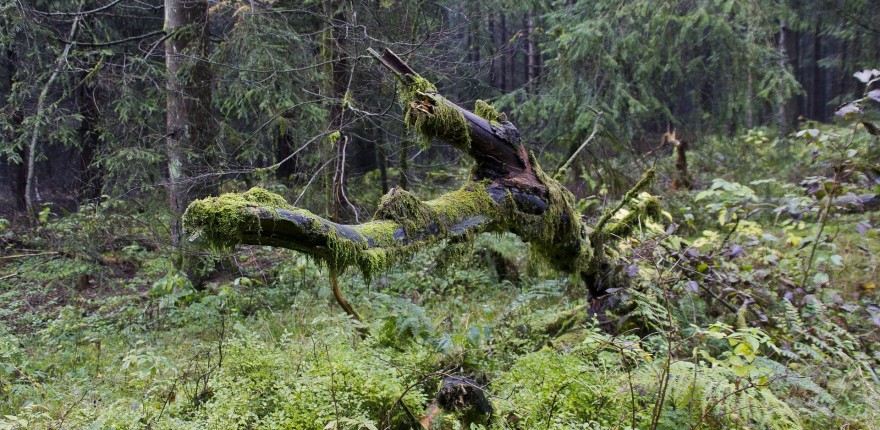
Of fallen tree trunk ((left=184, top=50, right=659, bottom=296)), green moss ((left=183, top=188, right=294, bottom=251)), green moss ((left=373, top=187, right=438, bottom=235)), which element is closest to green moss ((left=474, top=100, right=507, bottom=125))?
fallen tree trunk ((left=184, top=50, right=659, bottom=296))

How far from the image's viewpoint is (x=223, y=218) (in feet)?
7.42

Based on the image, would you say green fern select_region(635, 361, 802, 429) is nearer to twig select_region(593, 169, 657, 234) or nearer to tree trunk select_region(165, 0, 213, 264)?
twig select_region(593, 169, 657, 234)

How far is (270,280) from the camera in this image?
8484 millimetres

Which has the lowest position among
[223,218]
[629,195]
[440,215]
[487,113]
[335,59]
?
[629,195]

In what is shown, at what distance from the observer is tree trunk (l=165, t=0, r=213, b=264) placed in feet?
24.3

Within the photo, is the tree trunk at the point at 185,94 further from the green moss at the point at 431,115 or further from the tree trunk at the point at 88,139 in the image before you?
the green moss at the point at 431,115

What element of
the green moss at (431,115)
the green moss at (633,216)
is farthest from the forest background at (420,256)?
the green moss at (431,115)

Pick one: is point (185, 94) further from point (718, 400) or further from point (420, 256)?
point (718, 400)

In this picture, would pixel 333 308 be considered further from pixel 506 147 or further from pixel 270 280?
pixel 506 147

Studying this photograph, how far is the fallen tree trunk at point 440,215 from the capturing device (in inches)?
92.4

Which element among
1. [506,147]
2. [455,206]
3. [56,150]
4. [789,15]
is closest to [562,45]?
[506,147]

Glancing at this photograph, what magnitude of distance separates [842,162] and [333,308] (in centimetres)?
599

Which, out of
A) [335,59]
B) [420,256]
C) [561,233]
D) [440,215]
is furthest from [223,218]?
[420,256]

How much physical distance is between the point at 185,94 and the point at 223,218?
21.7ft
